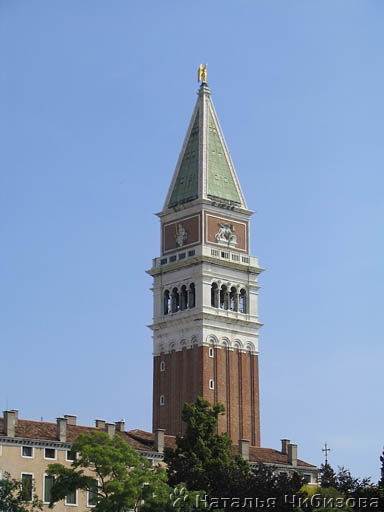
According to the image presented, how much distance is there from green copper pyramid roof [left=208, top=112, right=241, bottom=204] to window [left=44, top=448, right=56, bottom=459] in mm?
40373

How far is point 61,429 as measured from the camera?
9156cm

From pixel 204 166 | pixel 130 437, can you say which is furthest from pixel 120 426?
pixel 204 166

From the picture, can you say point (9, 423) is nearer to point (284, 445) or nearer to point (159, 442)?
point (159, 442)

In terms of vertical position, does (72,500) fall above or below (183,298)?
below

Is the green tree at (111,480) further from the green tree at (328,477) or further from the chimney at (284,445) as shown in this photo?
the chimney at (284,445)

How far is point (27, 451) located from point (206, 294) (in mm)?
35533

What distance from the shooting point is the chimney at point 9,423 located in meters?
88.6

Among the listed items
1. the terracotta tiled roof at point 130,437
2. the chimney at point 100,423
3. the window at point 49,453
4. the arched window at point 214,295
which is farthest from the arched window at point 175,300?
the window at point 49,453

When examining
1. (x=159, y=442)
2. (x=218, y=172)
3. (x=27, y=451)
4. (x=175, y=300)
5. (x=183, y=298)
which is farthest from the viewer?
(x=218, y=172)

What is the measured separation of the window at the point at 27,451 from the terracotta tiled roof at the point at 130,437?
728 millimetres

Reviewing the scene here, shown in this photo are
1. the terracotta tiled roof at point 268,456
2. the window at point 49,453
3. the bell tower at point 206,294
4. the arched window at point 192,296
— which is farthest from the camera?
the arched window at point 192,296

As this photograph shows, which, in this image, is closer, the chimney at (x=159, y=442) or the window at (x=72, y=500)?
the window at (x=72, y=500)

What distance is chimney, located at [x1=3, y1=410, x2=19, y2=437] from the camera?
8862cm

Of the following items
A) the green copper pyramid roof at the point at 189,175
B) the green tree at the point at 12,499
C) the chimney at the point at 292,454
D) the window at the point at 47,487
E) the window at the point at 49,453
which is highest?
the green copper pyramid roof at the point at 189,175
